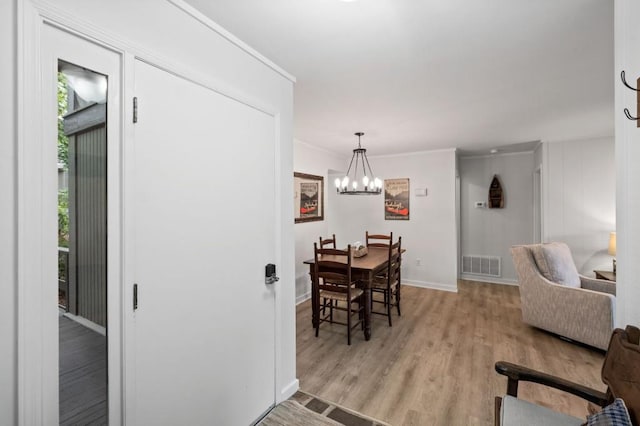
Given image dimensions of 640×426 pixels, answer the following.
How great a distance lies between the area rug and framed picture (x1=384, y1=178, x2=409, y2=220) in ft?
12.9

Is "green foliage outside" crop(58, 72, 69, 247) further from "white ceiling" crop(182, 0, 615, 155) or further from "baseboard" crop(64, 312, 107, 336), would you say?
"white ceiling" crop(182, 0, 615, 155)

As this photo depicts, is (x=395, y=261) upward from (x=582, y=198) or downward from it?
downward

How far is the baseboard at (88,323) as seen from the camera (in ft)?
3.71

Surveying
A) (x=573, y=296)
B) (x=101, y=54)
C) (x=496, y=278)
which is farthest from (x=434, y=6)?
(x=496, y=278)

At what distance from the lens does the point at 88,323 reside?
3.90 feet

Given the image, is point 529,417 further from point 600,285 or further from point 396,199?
point 396,199

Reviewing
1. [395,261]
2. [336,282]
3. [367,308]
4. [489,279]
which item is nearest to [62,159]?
[336,282]

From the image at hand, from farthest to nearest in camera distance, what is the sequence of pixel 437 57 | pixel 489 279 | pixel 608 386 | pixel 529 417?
pixel 489 279 → pixel 437 57 → pixel 529 417 → pixel 608 386

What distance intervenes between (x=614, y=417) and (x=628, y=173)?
36.0 inches

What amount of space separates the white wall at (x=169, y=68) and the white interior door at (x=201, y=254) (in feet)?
0.27

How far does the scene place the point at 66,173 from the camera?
43.6 inches

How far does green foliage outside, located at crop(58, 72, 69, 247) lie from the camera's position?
1.08 metres

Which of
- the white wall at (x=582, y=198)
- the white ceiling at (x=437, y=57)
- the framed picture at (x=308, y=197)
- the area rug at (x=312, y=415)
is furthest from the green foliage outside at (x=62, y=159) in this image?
the white wall at (x=582, y=198)

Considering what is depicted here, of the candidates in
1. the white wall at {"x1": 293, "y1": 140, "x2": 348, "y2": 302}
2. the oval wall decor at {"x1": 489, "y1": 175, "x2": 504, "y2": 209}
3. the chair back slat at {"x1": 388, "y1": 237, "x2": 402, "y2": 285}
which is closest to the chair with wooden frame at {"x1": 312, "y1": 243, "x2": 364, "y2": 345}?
the chair back slat at {"x1": 388, "y1": 237, "x2": 402, "y2": 285}
